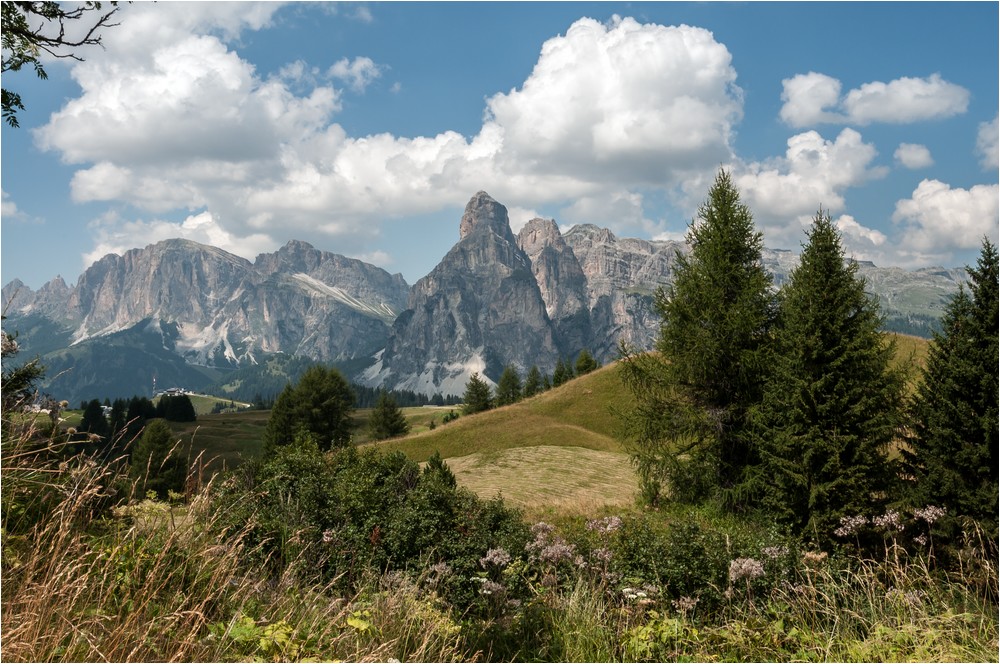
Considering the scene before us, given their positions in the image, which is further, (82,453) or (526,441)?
(526,441)

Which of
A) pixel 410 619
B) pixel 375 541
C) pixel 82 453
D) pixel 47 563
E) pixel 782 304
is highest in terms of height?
pixel 782 304

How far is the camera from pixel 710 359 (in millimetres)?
21578

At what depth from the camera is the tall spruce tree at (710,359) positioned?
21.5 metres

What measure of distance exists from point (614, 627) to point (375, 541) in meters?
5.55

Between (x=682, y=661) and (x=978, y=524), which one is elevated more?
(x=682, y=661)

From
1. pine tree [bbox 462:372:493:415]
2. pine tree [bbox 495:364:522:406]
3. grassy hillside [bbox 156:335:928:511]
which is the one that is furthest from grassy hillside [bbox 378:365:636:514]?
pine tree [bbox 495:364:522:406]

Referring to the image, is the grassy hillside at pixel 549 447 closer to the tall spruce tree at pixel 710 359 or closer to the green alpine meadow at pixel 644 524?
the green alpine meadow at pixel 644 524

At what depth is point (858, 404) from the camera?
18.2 meters

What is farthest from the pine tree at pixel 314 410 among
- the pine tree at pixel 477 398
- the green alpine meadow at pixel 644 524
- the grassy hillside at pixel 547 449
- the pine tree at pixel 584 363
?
the pine tree at pixel 584 363

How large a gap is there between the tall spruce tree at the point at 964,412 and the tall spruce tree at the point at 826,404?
1071 millimetres

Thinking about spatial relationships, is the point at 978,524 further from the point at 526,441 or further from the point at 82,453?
the point at 526,441

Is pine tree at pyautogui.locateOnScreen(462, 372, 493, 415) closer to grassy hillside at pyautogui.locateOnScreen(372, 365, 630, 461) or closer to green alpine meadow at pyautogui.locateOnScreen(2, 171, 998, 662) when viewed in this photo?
grassy hillside at pyautogui.locateOnScreen(372, 365, 630, 461)

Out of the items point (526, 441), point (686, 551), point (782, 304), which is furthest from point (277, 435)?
point (686, 551)

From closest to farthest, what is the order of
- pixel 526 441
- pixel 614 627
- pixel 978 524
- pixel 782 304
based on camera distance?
pixel 614 627 → pixel 978 524 → pixel 782 304 → pixel 526 441
